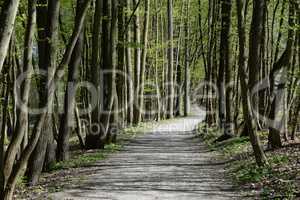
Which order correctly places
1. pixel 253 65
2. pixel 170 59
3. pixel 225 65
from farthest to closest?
1. pixel 170 59
2. pixel 225 65
3. pixel 253 65

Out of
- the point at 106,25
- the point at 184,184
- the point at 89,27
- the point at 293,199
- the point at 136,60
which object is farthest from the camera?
the point at 136,60

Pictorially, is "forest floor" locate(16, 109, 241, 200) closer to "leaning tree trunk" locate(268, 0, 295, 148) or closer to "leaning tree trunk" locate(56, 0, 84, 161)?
"leaning tree trunk" locate(56, 0, 84, 161)

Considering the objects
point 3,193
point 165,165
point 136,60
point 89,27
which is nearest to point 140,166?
point 165,165

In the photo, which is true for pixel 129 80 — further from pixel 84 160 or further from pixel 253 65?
pixel 253 65

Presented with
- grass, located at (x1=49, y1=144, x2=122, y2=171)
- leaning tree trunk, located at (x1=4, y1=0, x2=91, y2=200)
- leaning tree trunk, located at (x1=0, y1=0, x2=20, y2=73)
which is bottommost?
grass, located at (x1=49, y1=144, x2=122, y2=171)

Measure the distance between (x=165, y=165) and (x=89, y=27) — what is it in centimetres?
1518

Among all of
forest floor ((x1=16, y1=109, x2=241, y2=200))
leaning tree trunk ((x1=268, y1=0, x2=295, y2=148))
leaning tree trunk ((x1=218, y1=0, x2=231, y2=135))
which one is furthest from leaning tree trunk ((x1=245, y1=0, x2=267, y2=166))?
leaning tree trunk ((x1=218, y1=0, x2=231, y2=135))

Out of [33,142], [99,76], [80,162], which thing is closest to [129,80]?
[99,76]

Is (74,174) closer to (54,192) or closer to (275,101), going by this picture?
(54,192)

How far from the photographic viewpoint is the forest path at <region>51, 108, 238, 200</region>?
10.7 m

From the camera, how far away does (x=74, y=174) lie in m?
14.2

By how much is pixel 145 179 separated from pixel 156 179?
275 millimetres

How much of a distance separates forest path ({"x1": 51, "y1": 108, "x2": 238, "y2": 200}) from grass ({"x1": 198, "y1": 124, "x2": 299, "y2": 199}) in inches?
16.8

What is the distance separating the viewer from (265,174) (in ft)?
40.2
